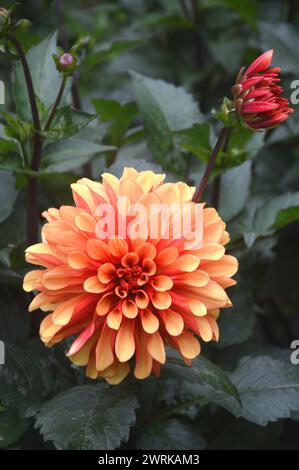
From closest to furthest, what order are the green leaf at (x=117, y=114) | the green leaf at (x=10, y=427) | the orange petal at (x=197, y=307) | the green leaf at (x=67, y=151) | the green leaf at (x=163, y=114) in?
the orange petal at (x=197, y=307)
the green leaf at (x=10, y=427)
the green leaf at (x=67, y=151)
the green leaf at (x=163, y=114)
the green leaf at (x=117, y=114)

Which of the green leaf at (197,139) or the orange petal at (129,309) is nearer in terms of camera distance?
the orange petal at (129,309)

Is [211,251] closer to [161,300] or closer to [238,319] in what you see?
[161,300]

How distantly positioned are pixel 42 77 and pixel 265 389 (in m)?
0.62

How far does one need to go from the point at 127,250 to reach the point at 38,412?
289mm

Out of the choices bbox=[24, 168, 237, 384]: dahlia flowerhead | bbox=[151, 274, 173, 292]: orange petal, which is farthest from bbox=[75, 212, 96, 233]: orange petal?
bbox=[151, 274, 173, 292]: orange petal

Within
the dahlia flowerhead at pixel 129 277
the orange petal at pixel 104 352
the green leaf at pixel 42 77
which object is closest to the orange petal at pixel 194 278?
the dahlia flowerhead at pixel 129 277

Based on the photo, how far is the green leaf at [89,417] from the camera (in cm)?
89

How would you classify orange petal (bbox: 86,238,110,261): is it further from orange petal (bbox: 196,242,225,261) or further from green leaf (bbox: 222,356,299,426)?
green leaf (bbox: 222,356,299,426)

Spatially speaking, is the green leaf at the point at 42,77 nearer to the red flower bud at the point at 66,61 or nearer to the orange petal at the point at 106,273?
the red flower bud at the point at 66,61

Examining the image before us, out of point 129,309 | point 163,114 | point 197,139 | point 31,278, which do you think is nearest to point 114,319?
point 129,309

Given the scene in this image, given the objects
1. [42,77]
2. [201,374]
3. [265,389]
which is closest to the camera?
[201,374]

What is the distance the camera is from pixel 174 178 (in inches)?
50.1

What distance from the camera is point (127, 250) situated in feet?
2.96

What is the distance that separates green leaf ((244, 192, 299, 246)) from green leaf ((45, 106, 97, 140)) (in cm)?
33
